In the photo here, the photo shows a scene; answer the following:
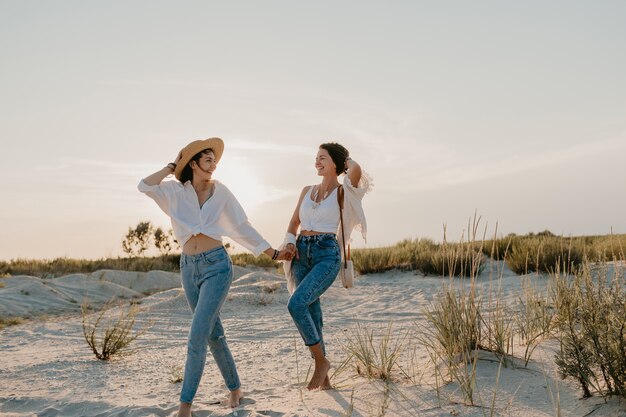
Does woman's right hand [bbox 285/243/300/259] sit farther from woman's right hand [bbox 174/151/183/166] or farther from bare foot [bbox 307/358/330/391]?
woman's right hand [bbox 174/151/183/166]

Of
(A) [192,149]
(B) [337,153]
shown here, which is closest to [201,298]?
(A) [192,149]

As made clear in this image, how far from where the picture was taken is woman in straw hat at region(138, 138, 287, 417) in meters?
4.61

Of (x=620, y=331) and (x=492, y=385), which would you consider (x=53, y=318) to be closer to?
(x=492, y=385)

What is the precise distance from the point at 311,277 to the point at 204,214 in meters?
1.01

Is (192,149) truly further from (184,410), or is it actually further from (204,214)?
(184,410)

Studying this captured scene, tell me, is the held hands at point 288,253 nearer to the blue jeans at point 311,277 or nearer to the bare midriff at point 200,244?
the blue jeans at point 311,277

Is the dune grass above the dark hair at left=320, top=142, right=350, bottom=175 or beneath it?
beneath

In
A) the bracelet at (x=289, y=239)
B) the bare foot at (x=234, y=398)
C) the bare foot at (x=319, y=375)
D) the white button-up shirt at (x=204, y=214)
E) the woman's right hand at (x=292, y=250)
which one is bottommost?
the bare foot at (x=234, y=398)

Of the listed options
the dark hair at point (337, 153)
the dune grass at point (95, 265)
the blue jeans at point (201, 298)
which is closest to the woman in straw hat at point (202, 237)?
the blue jeans at point (201, 298)

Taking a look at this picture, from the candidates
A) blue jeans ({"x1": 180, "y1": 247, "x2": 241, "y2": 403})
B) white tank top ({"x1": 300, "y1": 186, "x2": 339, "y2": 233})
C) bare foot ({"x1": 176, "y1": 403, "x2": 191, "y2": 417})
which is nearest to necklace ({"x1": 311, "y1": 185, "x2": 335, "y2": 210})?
white tank top ({"x1": 300, "y1": 186, "x2": 339, "y2": 233})

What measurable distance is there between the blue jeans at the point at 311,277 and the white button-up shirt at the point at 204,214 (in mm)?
437

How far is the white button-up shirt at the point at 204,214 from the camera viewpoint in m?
4.79

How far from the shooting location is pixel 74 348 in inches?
344

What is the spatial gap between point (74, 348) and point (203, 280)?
194 inches
